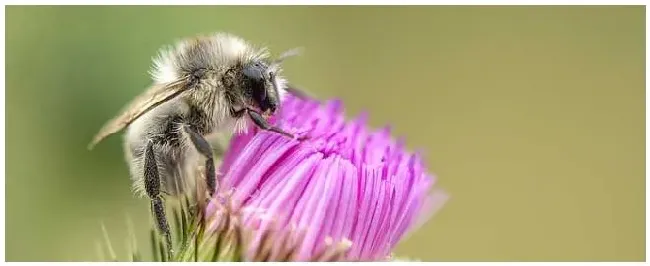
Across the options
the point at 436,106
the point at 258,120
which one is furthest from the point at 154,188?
the point at 436,106

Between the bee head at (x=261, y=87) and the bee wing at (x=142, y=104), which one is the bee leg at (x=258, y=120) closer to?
the bee head at (x=261, y=87)

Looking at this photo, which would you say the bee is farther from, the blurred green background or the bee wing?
the blurred green background

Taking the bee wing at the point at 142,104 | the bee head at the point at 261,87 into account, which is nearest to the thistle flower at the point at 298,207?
the bee head at the point at 261,87

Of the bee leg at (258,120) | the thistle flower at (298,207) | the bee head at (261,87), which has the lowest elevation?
the thistle flower at (298,207)

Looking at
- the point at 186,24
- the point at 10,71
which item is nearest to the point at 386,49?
the point at 186,24

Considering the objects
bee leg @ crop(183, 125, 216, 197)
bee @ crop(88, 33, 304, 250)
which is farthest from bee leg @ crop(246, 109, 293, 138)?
bee leg @ crop(183, 125, 216, 197)

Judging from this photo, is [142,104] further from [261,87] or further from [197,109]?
[261,87]
